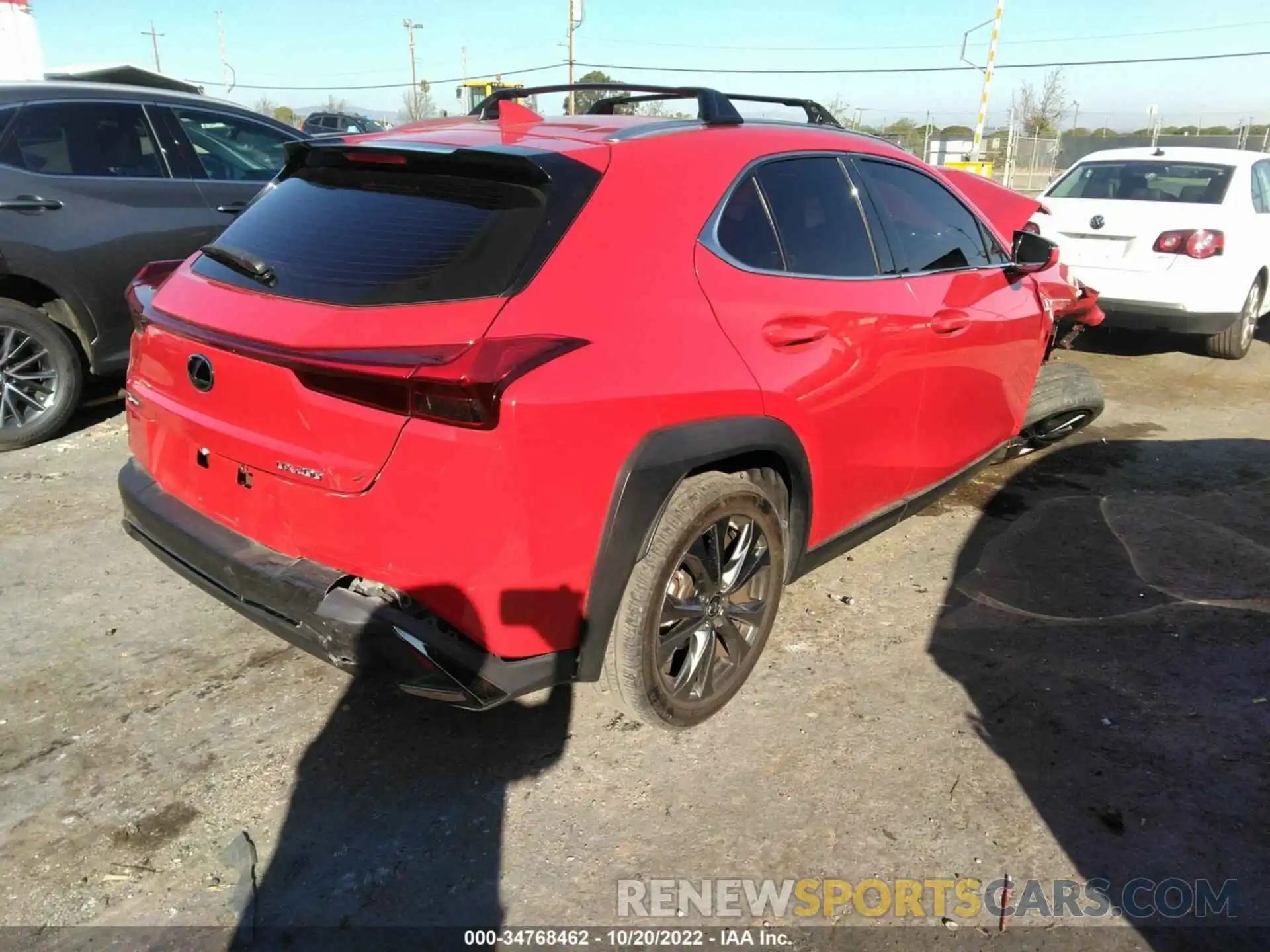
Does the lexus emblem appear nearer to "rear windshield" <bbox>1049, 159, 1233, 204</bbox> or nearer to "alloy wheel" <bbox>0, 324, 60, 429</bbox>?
"alloy wheel" <bbox>0, 324, 60, 429</bbox>

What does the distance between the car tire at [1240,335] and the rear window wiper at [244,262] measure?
749 cm

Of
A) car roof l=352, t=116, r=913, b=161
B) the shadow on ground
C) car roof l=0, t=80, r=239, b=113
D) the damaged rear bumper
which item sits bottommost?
the shadow on ground

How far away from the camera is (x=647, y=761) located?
107 inches

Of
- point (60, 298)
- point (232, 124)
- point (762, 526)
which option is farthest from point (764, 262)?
point (232, 124)

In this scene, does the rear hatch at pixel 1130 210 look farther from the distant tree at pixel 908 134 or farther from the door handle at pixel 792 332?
the distant tree at pixel 908 134

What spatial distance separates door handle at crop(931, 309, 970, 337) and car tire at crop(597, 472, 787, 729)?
1.02m

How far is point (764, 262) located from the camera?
274cm

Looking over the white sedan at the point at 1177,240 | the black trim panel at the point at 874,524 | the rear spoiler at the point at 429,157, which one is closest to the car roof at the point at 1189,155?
the white sedan at the point at 1177,240

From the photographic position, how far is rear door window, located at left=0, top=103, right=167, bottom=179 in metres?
4.71

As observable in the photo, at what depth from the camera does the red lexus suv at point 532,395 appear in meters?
2.11

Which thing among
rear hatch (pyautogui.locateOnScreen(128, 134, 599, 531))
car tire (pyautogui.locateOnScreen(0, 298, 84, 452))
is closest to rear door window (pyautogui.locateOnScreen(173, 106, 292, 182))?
car tire (pyautogui.locateOnScreen(0, 298, 84, 452))

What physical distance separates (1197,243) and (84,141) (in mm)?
7459

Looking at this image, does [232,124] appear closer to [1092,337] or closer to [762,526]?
[762,526]

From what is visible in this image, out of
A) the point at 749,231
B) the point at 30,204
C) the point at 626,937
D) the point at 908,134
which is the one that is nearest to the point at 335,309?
the point at 749,231
